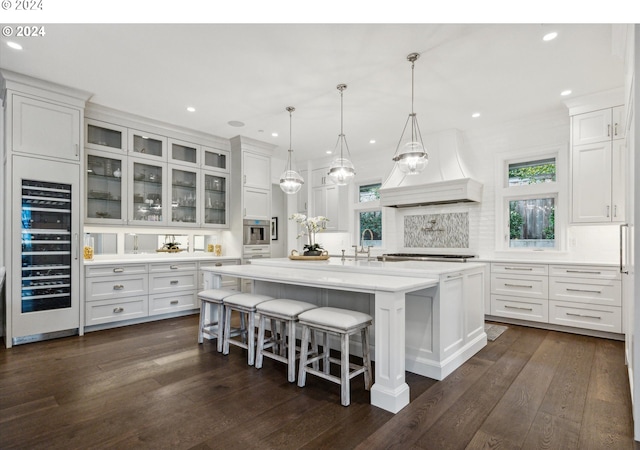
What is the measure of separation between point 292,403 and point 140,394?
111cm

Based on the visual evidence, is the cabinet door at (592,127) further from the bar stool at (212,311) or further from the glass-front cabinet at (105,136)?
the glass-front cabinet at (105,136)

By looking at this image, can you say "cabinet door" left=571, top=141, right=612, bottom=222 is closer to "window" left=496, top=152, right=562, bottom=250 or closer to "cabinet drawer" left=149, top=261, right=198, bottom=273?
"window" left=496, top=152, right=562, bottom=250

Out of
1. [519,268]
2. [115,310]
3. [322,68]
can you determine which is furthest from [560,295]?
[115,310]

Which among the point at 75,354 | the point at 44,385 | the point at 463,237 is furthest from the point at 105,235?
the point at 463,237

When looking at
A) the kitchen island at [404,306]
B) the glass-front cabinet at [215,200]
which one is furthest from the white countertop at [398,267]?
the glass-front cabinet at [215,200]

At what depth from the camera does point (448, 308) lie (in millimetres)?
2785

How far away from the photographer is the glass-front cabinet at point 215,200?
18.0 ft

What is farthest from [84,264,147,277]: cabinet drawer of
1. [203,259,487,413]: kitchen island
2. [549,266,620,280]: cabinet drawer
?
[549,266,620,280]: cabinet drawer

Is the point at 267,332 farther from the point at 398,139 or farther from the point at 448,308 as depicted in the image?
the point at 398,139

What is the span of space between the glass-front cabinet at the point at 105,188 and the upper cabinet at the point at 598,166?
18.6ft

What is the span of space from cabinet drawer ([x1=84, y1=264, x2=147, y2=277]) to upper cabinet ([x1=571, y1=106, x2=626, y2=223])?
5415 mm

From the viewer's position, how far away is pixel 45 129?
3.65 meters

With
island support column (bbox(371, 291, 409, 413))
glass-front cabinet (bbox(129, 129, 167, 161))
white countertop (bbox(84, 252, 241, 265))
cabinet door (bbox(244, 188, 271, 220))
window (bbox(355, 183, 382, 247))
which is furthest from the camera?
window (bbox(355, 183, 382, 247))

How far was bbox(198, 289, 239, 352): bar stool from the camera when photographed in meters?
3.34
